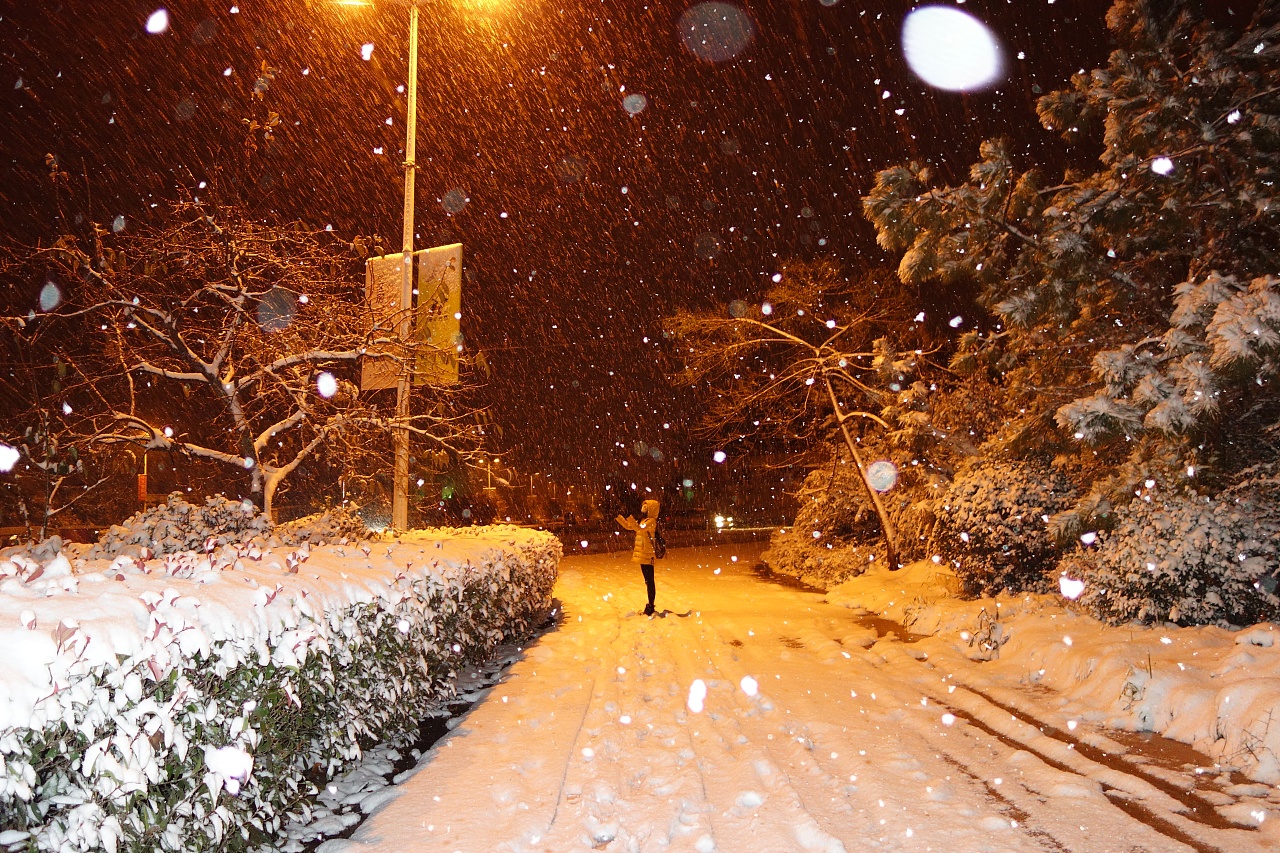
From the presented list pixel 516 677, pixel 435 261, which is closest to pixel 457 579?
pixel 516 677

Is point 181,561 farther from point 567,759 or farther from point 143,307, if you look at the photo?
point 143,307

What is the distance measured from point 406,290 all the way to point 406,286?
0.25 ft

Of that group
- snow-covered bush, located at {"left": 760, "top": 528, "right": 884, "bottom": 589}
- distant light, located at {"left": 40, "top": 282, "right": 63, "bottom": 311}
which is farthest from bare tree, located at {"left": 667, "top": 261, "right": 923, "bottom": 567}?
distant light, located at {"left": 40, "top": 282, "right": 63, "bottom": 311}

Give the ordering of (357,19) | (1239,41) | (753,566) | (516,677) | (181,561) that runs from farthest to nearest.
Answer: (753,566)
(357,19)
(1239,41)
(516,677)
(181,561)

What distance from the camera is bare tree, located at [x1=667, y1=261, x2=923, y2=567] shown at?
1802 centimetres

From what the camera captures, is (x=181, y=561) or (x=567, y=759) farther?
(x=567, y=759)

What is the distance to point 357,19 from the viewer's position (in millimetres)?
10703

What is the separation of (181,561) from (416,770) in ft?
6.55

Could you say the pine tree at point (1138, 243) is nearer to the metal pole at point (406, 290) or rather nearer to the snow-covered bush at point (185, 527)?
the metal pole at point (406, 290)

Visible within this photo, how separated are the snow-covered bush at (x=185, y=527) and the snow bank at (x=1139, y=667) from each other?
751cm

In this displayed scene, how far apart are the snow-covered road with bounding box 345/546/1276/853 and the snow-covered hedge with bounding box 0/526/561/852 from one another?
0.58 m

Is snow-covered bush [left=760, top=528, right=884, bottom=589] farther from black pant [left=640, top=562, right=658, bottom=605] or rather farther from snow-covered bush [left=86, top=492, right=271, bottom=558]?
snow-covered bush [left=86, top=492, right=271, bottom=558]

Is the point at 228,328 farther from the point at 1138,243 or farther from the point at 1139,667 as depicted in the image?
the point at 1138,243

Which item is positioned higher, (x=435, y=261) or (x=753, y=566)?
(x=435, y=261)
